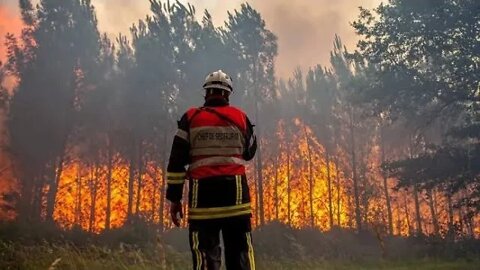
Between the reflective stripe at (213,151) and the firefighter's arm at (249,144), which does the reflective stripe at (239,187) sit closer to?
the reflective stripe at (213,151)

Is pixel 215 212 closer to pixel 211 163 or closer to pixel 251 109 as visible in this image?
pixel 211 163

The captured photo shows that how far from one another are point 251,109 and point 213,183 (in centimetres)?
2644

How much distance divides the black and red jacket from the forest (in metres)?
15.1

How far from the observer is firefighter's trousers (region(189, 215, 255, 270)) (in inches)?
137

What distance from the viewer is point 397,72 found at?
19.5 m

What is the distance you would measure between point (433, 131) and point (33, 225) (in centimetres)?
2713

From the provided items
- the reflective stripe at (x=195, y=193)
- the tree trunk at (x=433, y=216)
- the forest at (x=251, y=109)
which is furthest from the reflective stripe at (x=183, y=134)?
the tree trunk at (x=433, y=216)

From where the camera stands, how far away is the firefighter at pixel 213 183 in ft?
11.6

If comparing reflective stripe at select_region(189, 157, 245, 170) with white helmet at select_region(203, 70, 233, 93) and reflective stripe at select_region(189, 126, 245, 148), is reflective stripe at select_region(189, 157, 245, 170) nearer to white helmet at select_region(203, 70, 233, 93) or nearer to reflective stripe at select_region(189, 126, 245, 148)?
reflective stripe at select_region(189, 126, 245, 148)

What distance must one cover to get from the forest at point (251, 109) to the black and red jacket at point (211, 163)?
1506 cm

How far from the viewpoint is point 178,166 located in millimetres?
3676

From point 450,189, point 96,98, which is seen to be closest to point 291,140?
point 96,98

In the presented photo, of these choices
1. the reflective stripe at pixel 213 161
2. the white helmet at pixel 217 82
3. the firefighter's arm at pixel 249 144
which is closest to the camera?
Answer: the reflective stripe at pixel 213 161

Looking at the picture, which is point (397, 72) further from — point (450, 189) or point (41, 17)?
point (41, 17)
